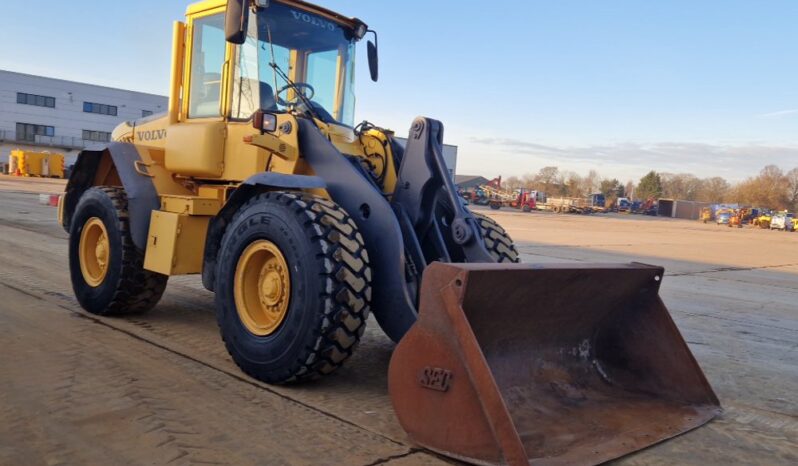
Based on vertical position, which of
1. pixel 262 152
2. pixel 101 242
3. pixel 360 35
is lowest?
pixel 101 242

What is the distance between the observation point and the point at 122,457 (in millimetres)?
3059

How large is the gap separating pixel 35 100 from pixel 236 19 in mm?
71511

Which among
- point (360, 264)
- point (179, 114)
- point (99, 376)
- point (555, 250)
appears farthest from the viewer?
point (555, 250)

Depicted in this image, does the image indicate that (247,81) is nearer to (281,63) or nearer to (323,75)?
(281,63)

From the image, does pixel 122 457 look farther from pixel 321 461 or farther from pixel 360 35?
pixel 360 35

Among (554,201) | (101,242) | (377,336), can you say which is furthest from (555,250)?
(554,201)

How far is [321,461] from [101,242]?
152 inches

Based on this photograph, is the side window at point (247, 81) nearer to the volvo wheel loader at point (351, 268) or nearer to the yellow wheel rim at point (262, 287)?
the volvo wheel loader at point (351, 268)

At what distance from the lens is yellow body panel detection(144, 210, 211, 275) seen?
16.9 ft

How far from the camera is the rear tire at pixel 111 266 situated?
5.66 m

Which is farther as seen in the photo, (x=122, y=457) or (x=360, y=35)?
(x=360, y=35)

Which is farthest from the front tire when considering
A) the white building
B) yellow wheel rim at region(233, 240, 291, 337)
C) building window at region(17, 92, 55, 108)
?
building window at region(17, 92, 55, 108)

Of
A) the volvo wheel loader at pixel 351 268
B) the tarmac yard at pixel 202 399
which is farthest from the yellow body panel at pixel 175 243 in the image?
the tarmac yard at pixel 202 399

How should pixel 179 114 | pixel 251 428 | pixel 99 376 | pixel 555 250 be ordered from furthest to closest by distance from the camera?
pixel 555 250 < pixel 179 114 < pixel 99 376 < pixel 251 428
